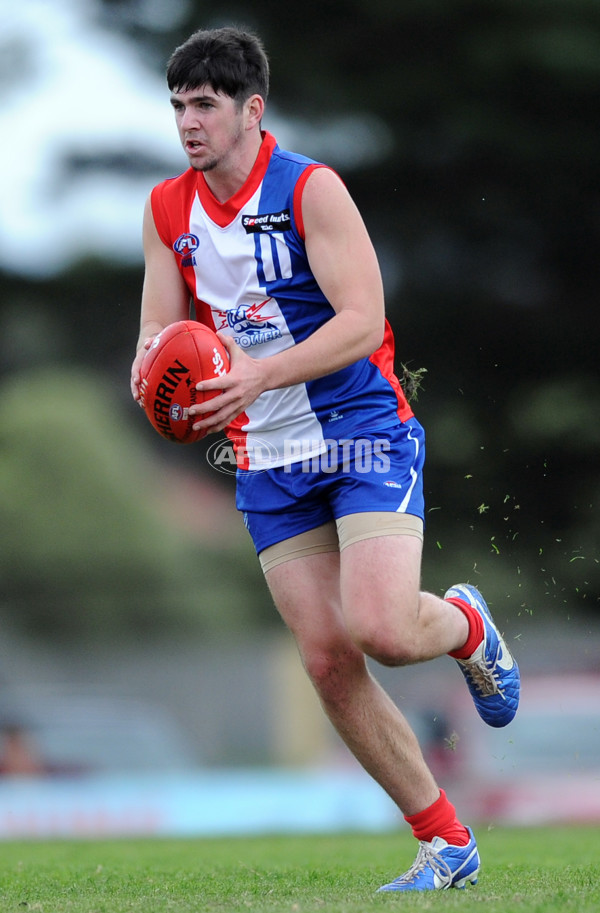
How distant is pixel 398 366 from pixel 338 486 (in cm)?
1144

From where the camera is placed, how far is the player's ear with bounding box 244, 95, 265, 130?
3.98 metres

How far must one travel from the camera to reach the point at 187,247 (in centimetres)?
411

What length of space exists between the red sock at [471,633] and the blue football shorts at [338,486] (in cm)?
40

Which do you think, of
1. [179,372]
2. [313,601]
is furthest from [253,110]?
[313,601]

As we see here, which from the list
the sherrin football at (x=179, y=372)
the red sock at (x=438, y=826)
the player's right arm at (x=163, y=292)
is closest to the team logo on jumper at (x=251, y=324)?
the player's right arm at (x=163, y=292)

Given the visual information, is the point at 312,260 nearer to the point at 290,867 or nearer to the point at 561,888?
the point at 561,888

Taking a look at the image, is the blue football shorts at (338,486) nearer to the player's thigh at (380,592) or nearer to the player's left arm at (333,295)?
the player's thigh at (380,592)

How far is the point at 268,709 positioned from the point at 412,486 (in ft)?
34.5

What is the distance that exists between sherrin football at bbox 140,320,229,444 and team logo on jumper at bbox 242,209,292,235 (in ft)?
1.24

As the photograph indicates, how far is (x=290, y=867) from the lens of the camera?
16.2ft

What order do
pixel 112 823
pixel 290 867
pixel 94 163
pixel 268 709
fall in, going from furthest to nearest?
pixel 94 163 < pixel 268 709 < pixel 112 823 < pixel 290 867

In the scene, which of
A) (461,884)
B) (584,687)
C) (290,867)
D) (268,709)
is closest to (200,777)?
(268,709)

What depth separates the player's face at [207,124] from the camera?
3.88 m

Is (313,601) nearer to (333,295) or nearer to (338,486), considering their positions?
(338,486)
